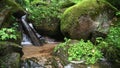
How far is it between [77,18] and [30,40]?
232 cm

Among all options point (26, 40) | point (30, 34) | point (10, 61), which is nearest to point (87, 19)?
point (30, 34)

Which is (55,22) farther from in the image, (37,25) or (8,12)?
(8,12)

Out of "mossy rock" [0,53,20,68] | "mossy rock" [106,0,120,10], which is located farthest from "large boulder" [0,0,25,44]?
"mossy rock" [106,0,120,10]

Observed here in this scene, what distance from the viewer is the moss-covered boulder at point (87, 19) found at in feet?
29.1

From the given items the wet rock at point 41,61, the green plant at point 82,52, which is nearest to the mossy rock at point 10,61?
the wet rock at point 41,61

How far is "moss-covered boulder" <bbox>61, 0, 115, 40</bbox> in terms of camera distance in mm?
8867

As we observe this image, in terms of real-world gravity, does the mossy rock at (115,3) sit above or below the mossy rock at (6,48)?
above

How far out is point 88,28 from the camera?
8.89m

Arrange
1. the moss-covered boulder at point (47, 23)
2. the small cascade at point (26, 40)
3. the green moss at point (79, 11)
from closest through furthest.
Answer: the green moss at point (79, 11) < the small cascade at point (26, 40) < the moss-covered boulder at point (47, 23)

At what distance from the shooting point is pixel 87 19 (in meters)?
8.98

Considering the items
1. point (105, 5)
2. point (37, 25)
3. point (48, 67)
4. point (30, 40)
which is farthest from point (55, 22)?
point (48, 67)

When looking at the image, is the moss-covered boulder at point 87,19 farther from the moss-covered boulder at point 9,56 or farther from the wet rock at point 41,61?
the moss-covered boulder at point 9,56

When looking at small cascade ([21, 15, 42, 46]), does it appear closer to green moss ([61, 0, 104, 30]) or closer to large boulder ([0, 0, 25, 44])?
large boulder ([0, 0, 25, 44])

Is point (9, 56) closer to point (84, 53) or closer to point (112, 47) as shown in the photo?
point (84, 53)
